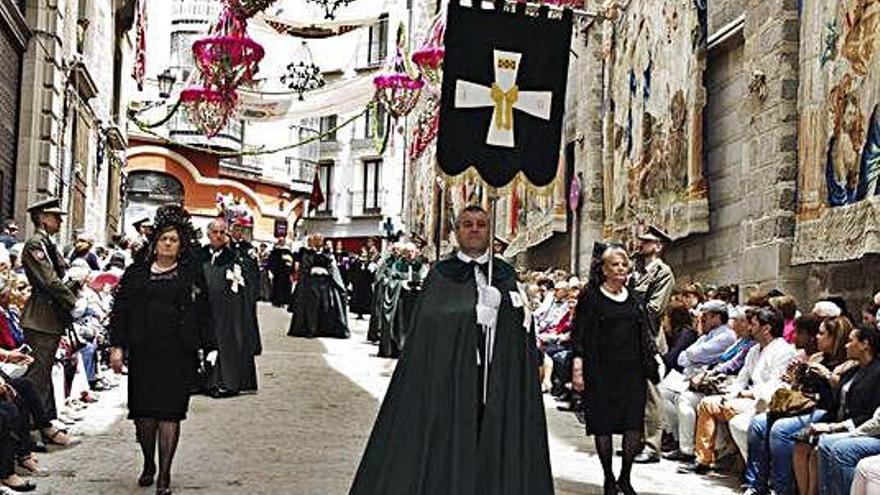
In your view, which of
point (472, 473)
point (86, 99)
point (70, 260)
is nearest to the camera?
point (472, 473)

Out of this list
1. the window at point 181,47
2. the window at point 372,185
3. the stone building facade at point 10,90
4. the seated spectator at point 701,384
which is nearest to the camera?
the seated spectator at point 701,384

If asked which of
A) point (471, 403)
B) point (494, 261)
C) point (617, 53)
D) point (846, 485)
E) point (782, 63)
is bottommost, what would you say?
point (846, 485)

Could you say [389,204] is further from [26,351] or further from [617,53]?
[26,351]

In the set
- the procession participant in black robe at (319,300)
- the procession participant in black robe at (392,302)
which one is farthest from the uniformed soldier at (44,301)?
the procession participant in black robe at (319,300)

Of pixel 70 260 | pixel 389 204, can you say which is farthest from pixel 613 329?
pixel 389 204

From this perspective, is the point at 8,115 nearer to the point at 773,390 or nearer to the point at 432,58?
the point at 432,58

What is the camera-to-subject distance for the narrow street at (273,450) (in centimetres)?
720

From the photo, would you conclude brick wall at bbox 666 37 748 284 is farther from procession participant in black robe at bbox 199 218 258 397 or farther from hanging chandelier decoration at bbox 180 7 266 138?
hanging chandelier decoration at bbox 180 7 266 138

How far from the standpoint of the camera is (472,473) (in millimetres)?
5504

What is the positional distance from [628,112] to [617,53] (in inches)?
48.3

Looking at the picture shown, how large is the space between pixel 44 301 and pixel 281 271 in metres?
17.8

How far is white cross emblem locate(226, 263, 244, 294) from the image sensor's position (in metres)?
11.3

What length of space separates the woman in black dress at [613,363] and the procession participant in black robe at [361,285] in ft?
60.1

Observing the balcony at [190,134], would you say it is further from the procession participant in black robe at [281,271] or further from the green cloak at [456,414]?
the green cloak at [456,414]
